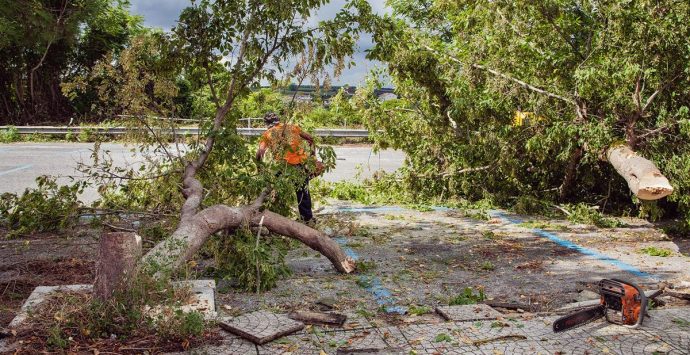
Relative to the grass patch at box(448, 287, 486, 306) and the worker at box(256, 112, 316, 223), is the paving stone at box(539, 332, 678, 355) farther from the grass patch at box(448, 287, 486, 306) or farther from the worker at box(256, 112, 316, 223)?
the worker at box(256, 112, 316, 223)

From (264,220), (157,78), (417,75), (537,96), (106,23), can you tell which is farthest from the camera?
(106,23)

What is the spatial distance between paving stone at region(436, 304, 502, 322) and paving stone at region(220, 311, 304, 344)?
43.6 inches

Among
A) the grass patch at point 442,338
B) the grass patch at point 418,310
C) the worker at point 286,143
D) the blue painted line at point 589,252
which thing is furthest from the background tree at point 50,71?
the grass patch at point 442,338

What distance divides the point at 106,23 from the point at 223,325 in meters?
20.2

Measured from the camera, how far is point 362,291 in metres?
5.69

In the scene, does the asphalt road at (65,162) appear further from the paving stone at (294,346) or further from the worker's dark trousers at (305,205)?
the paving stone at (294,346)

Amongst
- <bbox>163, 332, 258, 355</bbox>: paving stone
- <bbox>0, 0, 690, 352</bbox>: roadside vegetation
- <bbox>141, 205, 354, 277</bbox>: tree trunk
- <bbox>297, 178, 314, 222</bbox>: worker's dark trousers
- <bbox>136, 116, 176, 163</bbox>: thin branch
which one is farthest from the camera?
<bbox>297, 178, 314, 222</bbox>: worker's dark trousers

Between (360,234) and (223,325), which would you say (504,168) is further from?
(223,325)

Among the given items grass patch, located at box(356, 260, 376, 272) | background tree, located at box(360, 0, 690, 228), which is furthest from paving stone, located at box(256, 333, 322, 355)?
background tree, located at box(360, 0, 690, 228)

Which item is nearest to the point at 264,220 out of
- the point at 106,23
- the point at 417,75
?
the point at 417,75

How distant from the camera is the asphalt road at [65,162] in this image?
1161 cm

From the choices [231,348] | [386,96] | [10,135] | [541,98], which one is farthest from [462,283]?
[10,135]

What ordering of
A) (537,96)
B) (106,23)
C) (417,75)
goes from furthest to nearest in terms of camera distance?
(106,23)
(417,75)
(537,96)

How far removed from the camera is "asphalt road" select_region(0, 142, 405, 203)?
11609 mm
